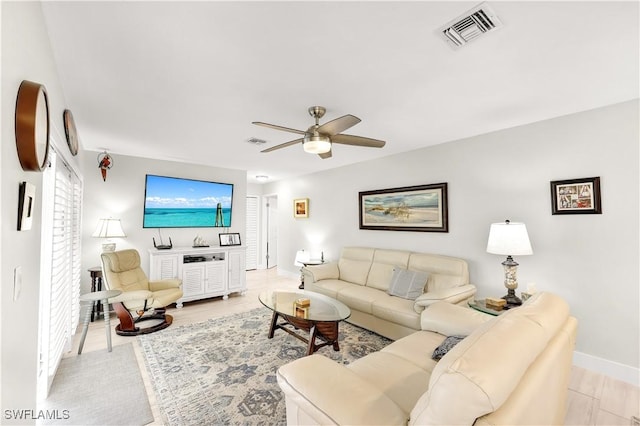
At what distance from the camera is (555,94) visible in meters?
2.31

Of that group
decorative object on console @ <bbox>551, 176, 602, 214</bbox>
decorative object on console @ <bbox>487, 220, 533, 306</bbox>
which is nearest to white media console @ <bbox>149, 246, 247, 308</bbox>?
decorative object on console @ <bbox>487, 220, 533, 306</bbox>

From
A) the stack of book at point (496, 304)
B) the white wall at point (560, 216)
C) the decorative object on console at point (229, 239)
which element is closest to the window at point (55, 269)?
the decorative object on console at point (229, 239)

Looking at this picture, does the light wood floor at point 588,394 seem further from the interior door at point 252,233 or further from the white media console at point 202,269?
the interior door at point 252,233

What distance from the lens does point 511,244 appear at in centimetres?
257

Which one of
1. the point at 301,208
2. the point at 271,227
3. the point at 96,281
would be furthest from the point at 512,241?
the point at 271,227

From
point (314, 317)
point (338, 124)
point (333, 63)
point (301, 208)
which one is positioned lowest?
point (314, 317)

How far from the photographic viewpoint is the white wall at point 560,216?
7.97 ft

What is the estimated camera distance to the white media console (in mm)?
4316

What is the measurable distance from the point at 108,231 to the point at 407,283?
13.4 ft

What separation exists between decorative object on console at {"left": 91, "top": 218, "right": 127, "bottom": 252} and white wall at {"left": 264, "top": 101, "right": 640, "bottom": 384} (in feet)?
13.5

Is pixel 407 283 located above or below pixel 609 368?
above

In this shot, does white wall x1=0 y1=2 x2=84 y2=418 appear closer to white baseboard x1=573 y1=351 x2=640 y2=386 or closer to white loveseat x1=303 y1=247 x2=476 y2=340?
white loveseat x1=303 y1=247 x2=476 y2=340

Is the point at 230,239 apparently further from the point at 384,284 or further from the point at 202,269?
the point at 384,284

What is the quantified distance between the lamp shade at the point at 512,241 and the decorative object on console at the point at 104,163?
200 inches
